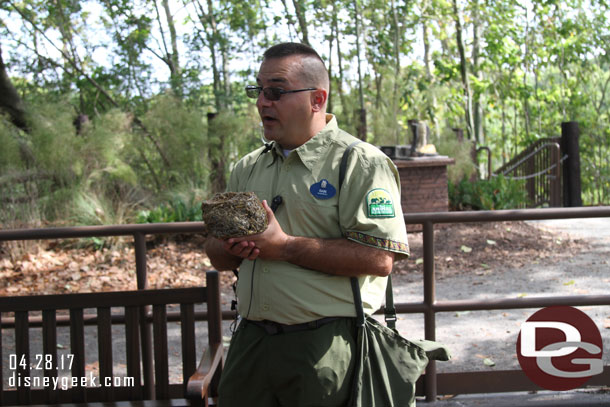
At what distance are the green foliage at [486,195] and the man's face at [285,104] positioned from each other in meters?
10.2

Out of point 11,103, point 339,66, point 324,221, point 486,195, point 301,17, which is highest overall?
point 301,17

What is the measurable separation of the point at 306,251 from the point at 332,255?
82 mm

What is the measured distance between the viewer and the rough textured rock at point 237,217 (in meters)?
2.01

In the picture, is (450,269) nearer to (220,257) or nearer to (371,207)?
(220,257)

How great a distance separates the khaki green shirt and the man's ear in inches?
3.9

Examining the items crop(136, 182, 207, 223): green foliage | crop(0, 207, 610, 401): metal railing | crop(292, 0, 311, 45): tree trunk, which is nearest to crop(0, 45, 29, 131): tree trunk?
crop(136, 182, 207, 223): green foliage

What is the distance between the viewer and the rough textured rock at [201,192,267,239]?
2.01 m

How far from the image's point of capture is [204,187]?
11.4 meters

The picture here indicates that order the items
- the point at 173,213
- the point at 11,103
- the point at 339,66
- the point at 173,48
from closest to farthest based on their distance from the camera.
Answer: the point at 173,213
the point at 11,103
the point at 339,66
the point at 173,48

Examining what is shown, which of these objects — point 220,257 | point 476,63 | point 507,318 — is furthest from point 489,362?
point 476,63

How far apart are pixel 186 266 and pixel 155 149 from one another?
4.62 metres

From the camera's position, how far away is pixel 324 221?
2.17 m

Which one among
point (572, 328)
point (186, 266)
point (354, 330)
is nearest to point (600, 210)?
Answer: point (572, 328)
